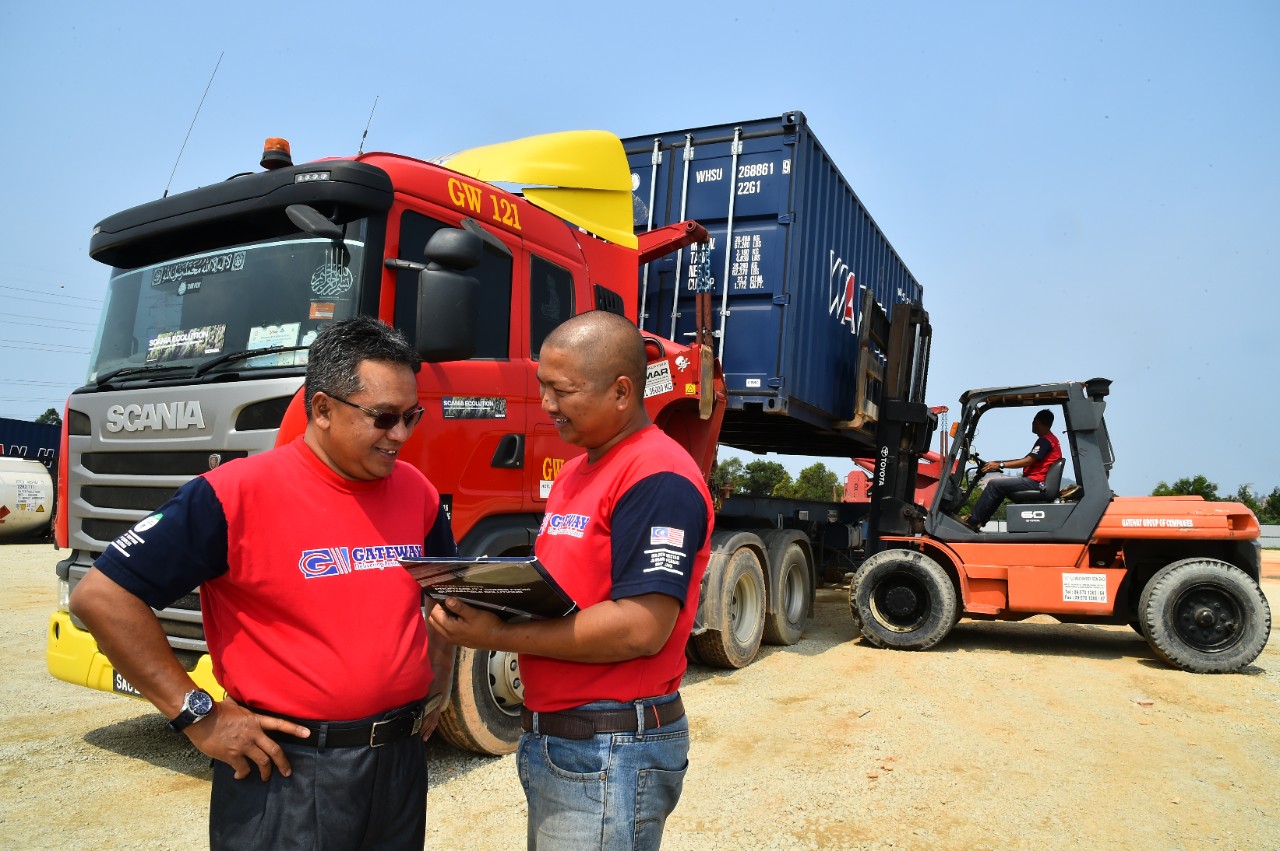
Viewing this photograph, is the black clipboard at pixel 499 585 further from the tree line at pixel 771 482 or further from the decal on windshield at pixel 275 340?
the tree line at pixel 771 482

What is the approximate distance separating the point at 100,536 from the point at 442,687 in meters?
2.85

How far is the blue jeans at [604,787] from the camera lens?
1793mm

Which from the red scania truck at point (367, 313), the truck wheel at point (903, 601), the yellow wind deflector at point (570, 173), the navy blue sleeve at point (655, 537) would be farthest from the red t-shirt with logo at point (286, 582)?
the truck wheel at point (903, 601)

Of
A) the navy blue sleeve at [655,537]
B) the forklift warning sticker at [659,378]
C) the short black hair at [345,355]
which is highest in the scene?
the forklift warning sticker at [659,378]

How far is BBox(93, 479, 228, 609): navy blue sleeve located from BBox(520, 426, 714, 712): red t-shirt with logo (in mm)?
678

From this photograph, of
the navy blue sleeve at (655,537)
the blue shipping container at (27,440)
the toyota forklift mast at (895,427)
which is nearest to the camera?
the navy blue sleeve at (655,537)

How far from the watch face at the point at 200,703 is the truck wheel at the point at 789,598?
20.9 feet

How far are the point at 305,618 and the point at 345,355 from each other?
0.59 meters

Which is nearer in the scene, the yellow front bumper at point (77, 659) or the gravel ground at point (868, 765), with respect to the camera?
the gravel ground at point (868, 765)

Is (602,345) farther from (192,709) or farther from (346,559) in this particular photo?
(192,709)

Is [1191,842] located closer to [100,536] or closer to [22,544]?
[100,536]

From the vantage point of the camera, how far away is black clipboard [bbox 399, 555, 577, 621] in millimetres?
1630

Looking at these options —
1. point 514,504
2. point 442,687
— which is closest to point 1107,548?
point 514,504

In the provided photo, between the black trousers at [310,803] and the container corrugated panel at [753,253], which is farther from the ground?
the container corrugated panel at [753,253]
